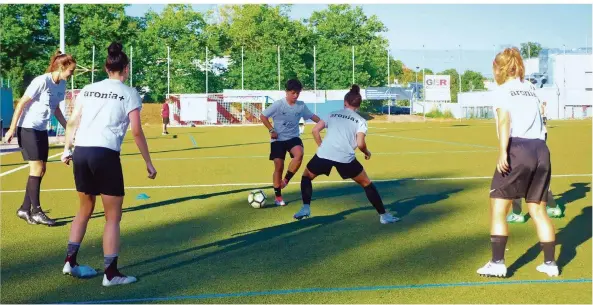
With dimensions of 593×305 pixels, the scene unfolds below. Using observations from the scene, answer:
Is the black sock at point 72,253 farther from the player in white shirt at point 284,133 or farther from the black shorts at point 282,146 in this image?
the black shorts at point 282,146

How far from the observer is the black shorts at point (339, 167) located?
8.48 metres

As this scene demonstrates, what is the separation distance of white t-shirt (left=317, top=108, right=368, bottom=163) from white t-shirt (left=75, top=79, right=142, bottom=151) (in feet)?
10.6

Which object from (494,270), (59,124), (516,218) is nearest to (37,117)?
(494,270)

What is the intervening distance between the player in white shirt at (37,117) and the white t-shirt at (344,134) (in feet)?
9.97

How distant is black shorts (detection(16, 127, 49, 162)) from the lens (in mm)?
8664

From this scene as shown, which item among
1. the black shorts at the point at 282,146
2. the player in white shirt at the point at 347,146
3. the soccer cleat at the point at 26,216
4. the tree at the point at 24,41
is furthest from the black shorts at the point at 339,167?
the tree at the point at 24,41

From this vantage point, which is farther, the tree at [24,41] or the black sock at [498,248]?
the tree at [24,41]

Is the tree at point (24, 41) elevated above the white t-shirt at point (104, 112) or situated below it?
above

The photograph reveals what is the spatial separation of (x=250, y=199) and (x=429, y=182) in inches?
164

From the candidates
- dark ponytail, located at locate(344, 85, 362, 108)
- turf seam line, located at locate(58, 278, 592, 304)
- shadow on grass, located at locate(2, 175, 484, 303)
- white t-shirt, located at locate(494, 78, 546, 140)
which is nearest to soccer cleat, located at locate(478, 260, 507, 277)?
turf seam line, located at locate(58, 278, 592, 304)

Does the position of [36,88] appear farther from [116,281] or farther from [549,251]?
[549,251]

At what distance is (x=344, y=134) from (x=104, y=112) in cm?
344

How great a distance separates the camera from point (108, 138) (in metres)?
5.77

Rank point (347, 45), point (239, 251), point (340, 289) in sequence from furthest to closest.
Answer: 1. point (347, 45)
2. point (239, 251)
3. point (340, 289)
